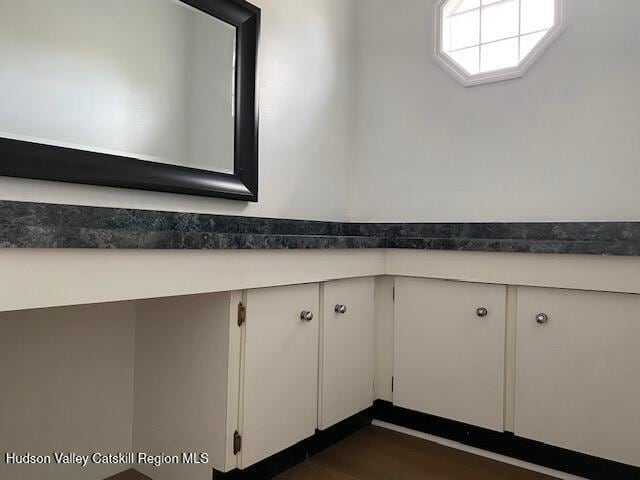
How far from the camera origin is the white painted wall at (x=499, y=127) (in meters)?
1.82

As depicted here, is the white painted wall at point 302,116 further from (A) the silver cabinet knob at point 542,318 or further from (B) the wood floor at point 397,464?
(A) the silver cabinet knob at point 542,318

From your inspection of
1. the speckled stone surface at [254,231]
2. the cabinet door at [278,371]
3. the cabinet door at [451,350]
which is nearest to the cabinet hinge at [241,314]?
the cabinet door at [278,371]

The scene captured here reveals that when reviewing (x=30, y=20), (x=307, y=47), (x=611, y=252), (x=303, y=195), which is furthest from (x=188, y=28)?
(x=611, y=252)

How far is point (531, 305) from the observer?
1.63 metres

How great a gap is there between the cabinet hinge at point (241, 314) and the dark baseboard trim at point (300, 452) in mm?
436

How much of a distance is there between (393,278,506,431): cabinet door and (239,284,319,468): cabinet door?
1.55ft

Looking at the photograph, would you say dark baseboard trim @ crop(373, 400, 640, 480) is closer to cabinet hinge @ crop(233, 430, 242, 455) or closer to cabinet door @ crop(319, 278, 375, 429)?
cabinet door @ crop(319, 278, 375, 429)

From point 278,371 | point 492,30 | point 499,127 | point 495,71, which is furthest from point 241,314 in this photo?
point 492,30

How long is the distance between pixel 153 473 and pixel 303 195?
1.30 meters

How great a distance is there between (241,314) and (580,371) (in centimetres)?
114

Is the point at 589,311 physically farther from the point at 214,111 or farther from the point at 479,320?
the point at 214,111

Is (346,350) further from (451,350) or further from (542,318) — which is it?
(542,318)

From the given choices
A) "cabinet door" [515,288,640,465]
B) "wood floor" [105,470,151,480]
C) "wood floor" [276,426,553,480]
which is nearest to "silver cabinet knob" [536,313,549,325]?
"cabinet door" [515,288,640,465]

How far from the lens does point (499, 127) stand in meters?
2.08
